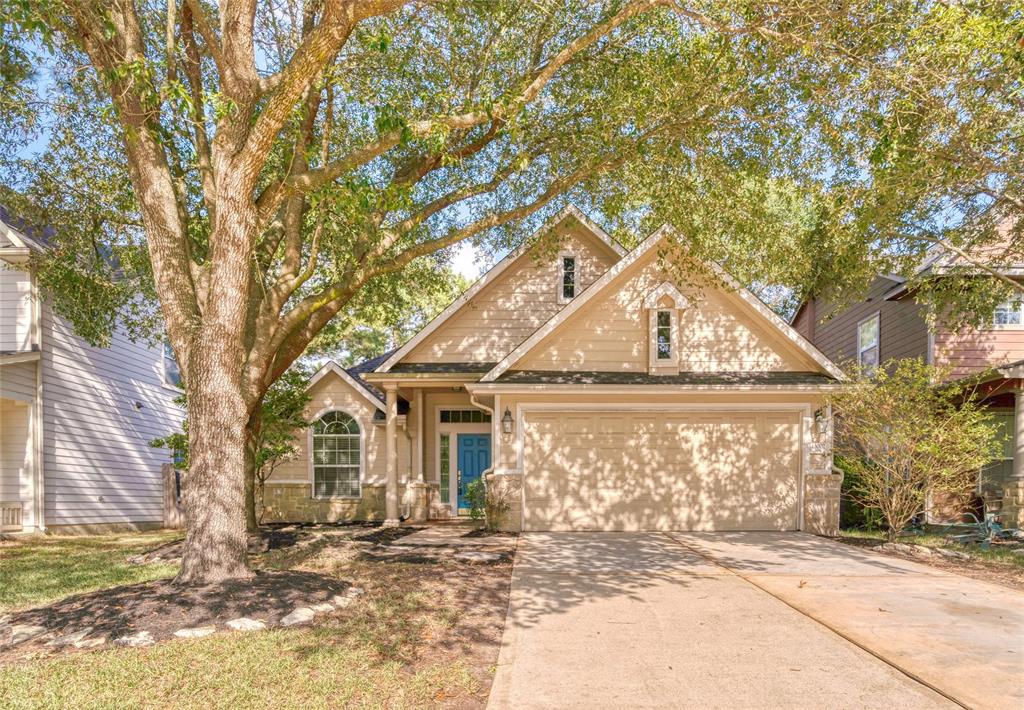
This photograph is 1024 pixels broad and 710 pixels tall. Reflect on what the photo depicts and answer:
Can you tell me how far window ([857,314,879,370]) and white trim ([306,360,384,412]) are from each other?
13.3 meters

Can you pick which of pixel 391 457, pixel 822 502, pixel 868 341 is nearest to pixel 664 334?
pixel 822 502

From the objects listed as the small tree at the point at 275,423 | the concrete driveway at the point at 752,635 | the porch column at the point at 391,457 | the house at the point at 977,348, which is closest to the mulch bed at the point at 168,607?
the concrete driveway at the point at 752,635

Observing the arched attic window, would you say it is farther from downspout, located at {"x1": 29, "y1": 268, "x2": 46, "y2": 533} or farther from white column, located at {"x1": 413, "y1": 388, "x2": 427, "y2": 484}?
downspout, located at {"x1": 29, "y1": 268, "x2": 46, "y2": 533}

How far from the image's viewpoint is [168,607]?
5.79m

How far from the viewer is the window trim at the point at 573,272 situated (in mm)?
14422

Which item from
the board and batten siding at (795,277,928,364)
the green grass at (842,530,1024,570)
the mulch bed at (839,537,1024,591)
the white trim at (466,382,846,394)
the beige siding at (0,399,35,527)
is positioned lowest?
the green grass at (842,530,1024,570)

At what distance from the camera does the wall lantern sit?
1200 cm

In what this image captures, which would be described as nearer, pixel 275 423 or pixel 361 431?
pixel 275 423

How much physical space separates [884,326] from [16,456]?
20.8m

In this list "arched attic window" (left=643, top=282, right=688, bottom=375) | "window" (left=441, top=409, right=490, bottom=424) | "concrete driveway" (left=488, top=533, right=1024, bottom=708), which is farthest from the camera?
"window" (left=441, top=409, right=490, bottom=424)

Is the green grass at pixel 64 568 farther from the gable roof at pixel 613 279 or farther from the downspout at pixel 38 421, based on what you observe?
the gable roof at pixel 613 279

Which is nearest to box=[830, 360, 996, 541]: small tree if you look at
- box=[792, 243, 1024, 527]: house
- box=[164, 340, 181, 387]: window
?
box=[792, 243, 1024, 527]: house

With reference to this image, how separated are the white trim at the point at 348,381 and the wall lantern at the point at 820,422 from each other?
9446 mm

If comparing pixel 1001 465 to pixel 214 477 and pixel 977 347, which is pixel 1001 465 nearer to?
pixel 977 347
